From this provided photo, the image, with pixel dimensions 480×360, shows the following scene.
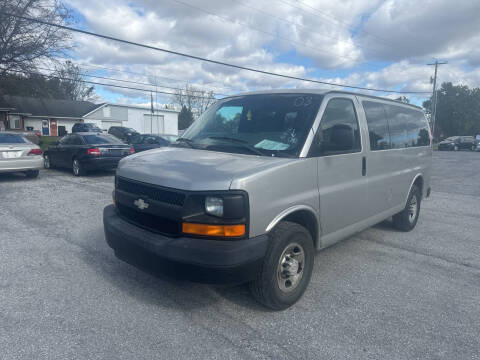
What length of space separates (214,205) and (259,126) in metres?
1.42

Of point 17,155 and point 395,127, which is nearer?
point 395,127

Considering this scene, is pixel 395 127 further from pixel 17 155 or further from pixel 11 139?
pixel 11 139

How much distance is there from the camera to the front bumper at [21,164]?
31.8ft

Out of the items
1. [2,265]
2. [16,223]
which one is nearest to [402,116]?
[2,265]

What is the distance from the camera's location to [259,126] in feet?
12.6

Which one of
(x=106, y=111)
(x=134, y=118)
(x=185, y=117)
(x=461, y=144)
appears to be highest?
(x=185, y=117)

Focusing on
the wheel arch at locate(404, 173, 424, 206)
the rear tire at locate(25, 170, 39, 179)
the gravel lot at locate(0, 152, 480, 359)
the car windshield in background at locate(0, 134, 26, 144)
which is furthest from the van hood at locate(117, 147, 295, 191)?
the rear tire at locate(25, 170, 39, 179)

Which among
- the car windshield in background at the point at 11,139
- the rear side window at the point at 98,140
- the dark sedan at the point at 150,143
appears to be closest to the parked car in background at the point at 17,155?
the car windshield in background at the point at 11,139

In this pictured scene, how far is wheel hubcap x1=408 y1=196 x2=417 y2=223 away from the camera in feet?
19.1

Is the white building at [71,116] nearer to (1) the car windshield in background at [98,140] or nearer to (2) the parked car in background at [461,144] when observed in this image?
(1) the car windshield in background at [98,140]

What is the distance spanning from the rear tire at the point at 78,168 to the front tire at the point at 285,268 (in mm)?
9939

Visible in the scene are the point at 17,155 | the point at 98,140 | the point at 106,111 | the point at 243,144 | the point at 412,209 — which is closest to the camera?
the point at 243,144

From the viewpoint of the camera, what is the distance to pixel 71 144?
470 inches

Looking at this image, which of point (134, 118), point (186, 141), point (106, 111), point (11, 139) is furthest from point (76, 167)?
point (134, 118)
